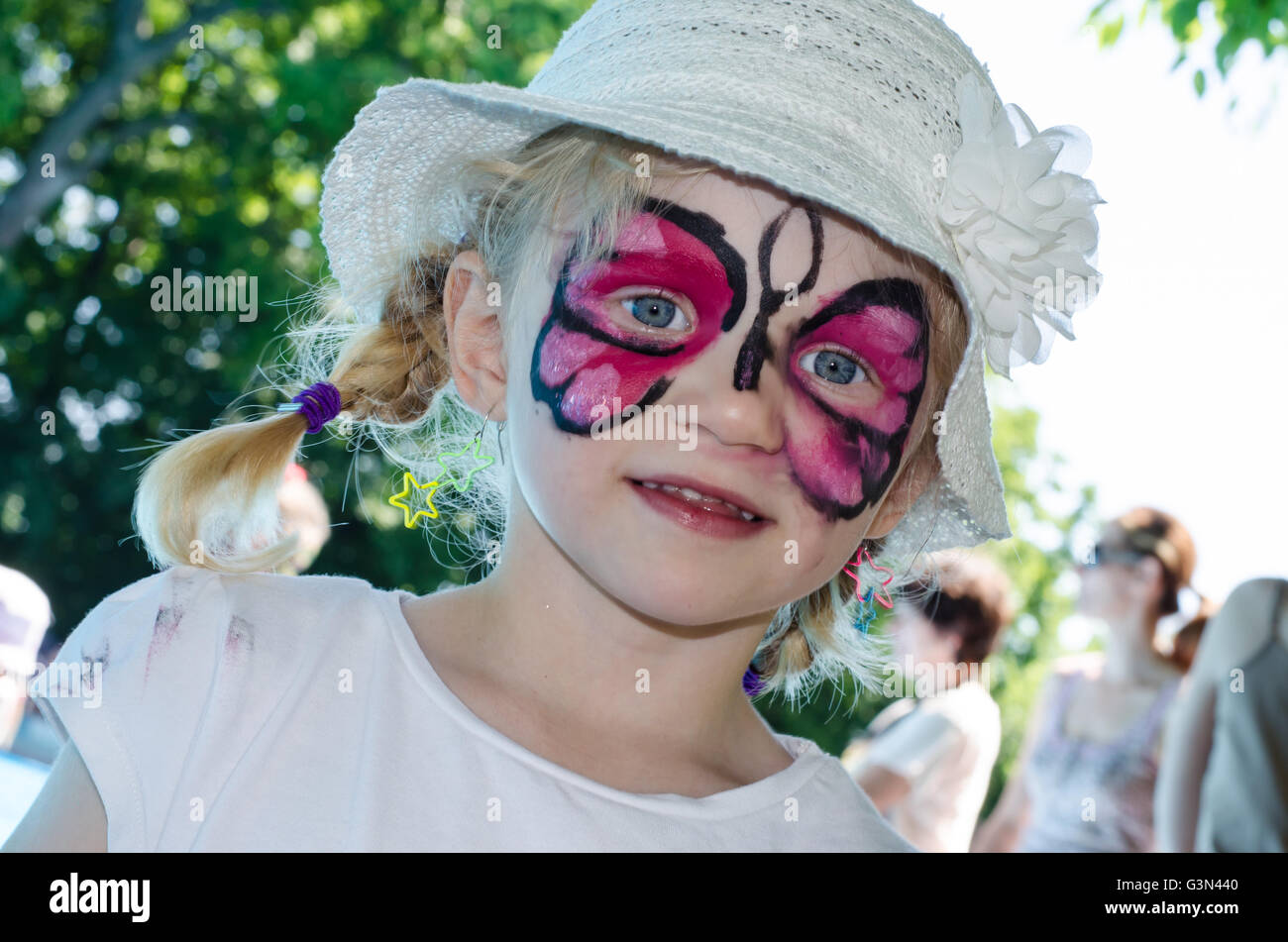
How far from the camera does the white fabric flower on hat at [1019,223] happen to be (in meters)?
1.59

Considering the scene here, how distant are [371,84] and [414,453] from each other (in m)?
7.03

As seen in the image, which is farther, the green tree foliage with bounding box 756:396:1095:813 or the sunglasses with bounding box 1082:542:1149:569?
the green tree foliage with bounding box 756:396:1095:813

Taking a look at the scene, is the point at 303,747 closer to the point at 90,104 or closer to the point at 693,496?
the point at 693,496

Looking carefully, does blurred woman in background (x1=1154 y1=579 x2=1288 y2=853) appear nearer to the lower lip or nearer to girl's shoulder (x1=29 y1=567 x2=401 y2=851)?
the lower lip

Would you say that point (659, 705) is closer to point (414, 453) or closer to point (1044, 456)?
point (414, 453)

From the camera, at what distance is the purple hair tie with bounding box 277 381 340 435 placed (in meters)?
1.73

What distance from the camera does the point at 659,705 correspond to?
1.61 metres

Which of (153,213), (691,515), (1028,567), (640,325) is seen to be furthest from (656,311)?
(1028,567)

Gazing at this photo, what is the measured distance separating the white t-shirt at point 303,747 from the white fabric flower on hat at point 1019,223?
0.74 metres

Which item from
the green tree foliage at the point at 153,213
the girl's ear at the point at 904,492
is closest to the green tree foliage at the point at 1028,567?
the green tree foliage at the point at 153,213

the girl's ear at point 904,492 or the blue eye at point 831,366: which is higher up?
the blue eye at point 831,366

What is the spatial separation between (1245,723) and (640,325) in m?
2.37

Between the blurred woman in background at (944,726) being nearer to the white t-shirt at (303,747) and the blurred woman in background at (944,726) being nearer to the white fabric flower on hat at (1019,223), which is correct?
the white fabric flower on hat at (1019,223)

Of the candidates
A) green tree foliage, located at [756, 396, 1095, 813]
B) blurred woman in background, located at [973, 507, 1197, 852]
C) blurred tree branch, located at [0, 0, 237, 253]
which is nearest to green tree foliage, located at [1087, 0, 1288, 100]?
blurred woman in background, located at [973, 507, 1197, 852]
